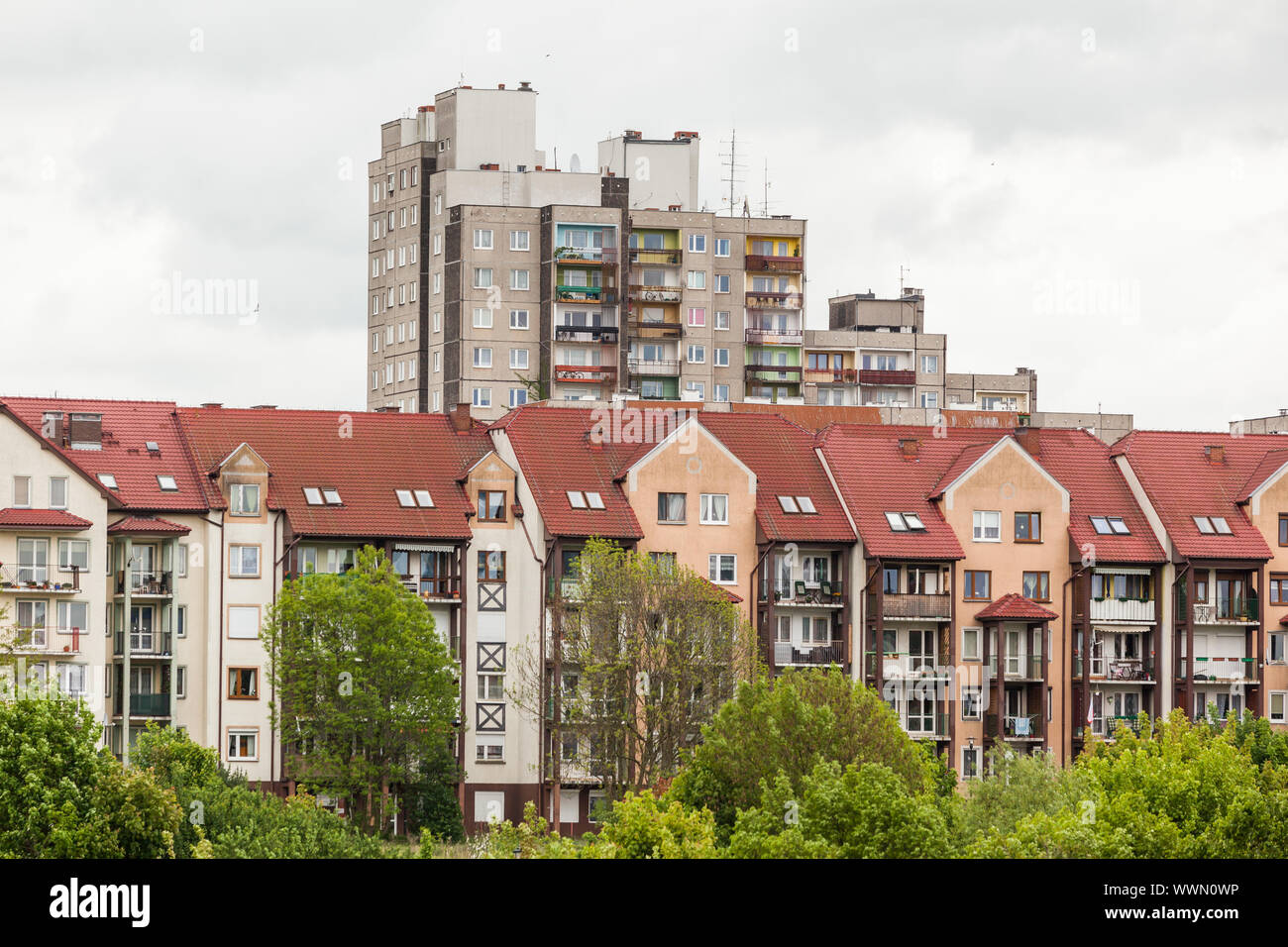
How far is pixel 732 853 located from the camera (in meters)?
55.1

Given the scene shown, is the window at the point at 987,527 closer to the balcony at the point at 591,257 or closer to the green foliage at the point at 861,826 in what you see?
the green foliage at the point at 861,826

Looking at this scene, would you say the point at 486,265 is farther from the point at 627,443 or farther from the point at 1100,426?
the point at 627,443

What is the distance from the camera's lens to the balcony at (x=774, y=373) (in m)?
193

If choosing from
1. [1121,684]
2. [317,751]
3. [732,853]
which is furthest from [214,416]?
[732,853]

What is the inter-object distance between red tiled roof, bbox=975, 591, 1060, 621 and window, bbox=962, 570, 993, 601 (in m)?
0.63

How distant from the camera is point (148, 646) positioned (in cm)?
9525

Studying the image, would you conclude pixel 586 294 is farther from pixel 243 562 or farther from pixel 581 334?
pixel 243 562

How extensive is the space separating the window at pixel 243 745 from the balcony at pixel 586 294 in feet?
303

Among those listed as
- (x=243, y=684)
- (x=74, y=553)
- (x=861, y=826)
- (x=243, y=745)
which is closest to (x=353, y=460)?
(x=243, y=684)

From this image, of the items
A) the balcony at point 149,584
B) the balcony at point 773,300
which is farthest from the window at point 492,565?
the balcony at point 773,300

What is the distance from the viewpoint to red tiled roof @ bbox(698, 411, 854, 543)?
101 m

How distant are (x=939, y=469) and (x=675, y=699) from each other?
907 inches

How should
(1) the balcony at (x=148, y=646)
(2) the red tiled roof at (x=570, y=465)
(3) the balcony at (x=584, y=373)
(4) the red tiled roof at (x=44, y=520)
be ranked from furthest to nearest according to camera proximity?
(3) the balcony at (x=584, y=373) → (2) the red tiled roof at (x=570, y=465) → (1) the balcony at (x=148, y=646) → (4) the red tiled roof at (x=44, y=520)

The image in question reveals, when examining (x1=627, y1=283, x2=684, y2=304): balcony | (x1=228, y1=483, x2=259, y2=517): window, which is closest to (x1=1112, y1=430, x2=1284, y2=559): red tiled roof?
(x1=228, y1=483, x2=259, y2=517): window
